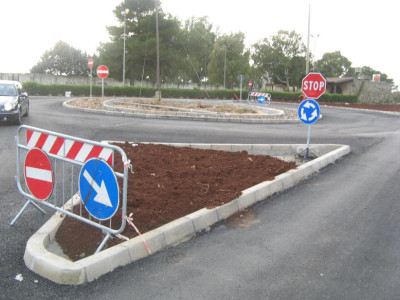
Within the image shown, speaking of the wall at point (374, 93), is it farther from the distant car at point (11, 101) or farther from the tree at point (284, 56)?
the distant car at point (11, 101)

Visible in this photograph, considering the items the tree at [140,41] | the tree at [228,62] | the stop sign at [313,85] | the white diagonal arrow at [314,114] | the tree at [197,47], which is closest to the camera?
the white diagonal arrow at [314,114]

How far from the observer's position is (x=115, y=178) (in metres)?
3.93

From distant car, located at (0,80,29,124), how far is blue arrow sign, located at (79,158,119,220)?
10670 millimetres

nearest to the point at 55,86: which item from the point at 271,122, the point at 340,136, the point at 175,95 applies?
the point at 175,95

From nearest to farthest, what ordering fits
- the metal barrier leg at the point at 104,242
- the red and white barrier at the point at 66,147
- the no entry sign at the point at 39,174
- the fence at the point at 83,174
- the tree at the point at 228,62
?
1. the metal barrier leg at the point at 104,242
2. the fence at the point at 83,174
3. the red and white barrier at the point at 66,147
4. the no entry sign at the point at 39,174
5. the tree at the point at 228,62

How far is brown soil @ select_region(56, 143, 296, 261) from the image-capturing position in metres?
4.44

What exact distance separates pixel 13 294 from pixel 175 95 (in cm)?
4559

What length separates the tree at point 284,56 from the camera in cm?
8562

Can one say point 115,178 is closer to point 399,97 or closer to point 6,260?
point 6,260

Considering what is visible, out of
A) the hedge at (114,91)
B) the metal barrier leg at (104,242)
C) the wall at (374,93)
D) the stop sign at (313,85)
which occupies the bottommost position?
the metal barrier leg at (104,242)

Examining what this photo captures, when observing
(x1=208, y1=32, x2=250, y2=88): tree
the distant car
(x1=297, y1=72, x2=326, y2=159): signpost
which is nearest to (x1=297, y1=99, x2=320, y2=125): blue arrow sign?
(x1=297, y1=72, x2=326, y2=159): signpost

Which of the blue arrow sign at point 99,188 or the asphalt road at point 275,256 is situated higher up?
the blue arrow sign at point 99,188

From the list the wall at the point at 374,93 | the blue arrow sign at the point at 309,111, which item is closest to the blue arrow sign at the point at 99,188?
the blue arrow sign at the point at 309,111

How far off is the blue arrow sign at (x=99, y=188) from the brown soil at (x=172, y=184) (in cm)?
37
